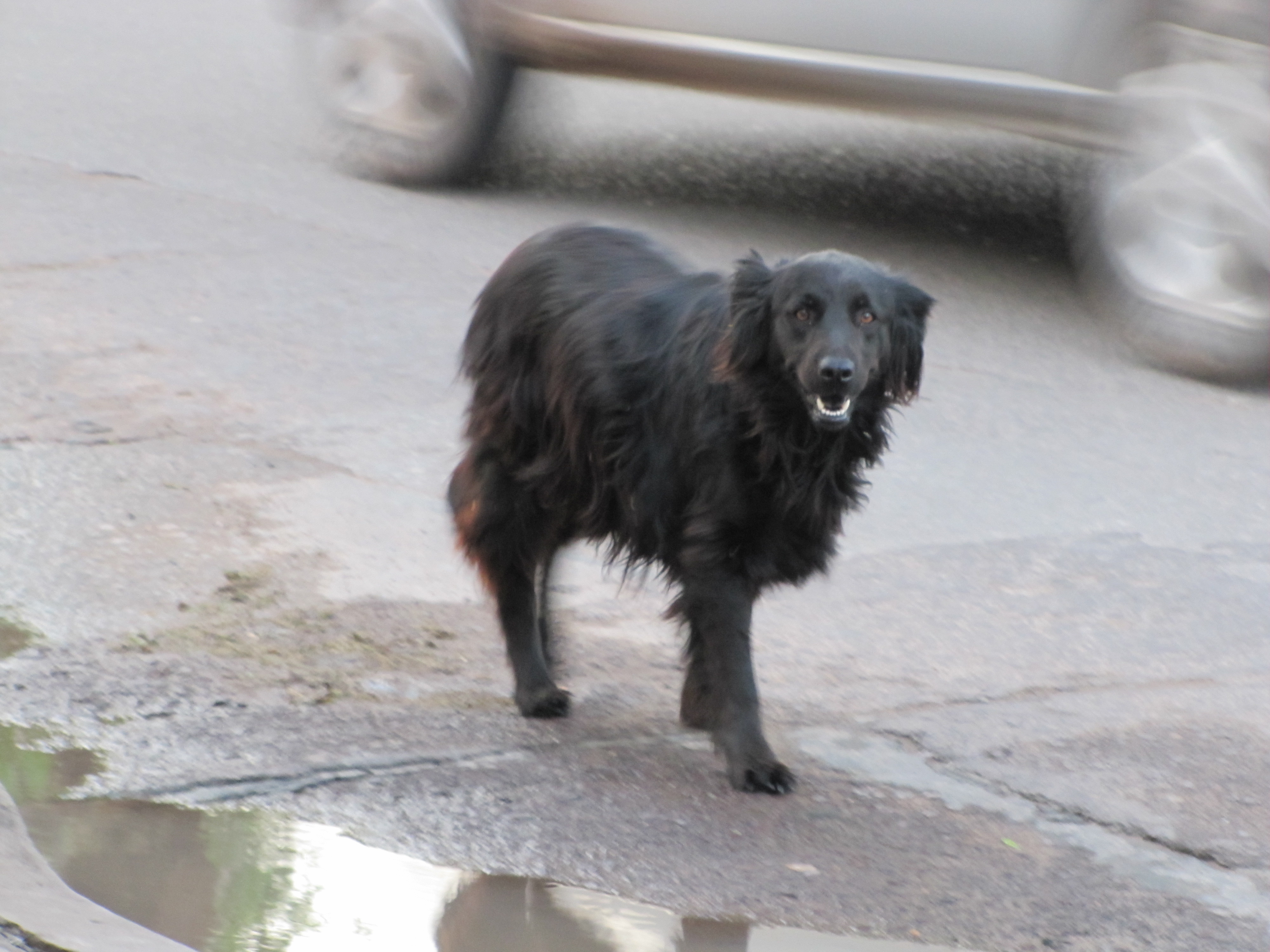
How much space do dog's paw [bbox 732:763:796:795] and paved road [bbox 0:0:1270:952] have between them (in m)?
0.04

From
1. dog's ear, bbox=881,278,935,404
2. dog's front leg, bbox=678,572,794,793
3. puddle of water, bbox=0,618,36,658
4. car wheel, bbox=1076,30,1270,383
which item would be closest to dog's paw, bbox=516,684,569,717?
dog's front leg, bbox=678,572,794,793

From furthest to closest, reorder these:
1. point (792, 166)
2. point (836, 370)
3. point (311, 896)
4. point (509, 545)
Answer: point (792, 166) → point (509, 545) → point (836, 370) → point (311, 896)

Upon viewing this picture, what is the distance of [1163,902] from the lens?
314 cm

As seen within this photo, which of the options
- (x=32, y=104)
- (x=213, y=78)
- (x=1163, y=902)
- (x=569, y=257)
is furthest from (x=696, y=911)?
(x=213, y=78)

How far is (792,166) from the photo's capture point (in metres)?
8.43

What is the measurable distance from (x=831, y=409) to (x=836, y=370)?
0.11 metres

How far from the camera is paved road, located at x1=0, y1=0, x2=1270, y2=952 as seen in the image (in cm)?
330

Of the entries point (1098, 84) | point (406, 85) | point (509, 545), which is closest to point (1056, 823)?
point (509, 545)

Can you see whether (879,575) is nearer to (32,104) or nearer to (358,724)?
(358,724)

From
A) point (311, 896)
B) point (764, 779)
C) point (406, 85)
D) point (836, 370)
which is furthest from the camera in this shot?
point (406, 85)

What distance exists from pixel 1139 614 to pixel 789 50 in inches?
116

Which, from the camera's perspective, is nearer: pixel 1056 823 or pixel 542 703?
pixel 1056 823

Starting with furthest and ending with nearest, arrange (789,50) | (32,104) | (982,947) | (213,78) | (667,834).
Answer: (213,78), (32,104), (789,50), (667,834), (982,947)

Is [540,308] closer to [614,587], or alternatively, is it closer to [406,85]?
[614,587]
